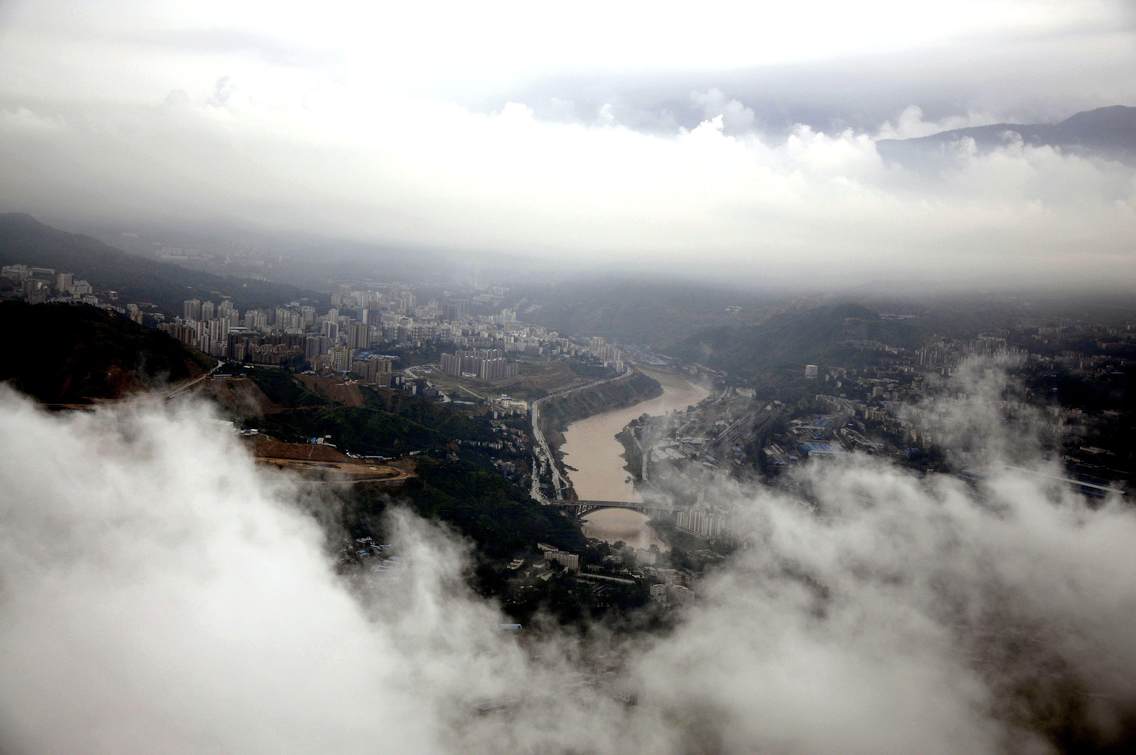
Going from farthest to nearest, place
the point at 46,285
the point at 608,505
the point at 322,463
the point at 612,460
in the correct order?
the point at 612,460, the point at 46,285, the point at 608,505, the point at 322,463

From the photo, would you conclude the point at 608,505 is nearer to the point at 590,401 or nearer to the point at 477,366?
the point at 590,401

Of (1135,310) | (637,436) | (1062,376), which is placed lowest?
(637,436)

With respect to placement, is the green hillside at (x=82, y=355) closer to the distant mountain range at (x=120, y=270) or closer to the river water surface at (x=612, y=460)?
the distant mountain range at (x=120, y=270)

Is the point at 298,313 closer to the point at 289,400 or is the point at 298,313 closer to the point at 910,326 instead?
the point at 289,400

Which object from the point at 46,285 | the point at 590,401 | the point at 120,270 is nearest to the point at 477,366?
the point at 590,401

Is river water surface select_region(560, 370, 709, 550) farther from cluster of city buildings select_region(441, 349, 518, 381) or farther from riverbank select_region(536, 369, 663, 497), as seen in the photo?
cluster of city buildings select_region(441, 349, 518, 381)

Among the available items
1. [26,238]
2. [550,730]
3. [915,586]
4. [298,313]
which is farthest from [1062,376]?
[298,313]

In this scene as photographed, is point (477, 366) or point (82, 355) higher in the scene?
point (82, 355)

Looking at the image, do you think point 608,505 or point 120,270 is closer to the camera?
point 608,505
